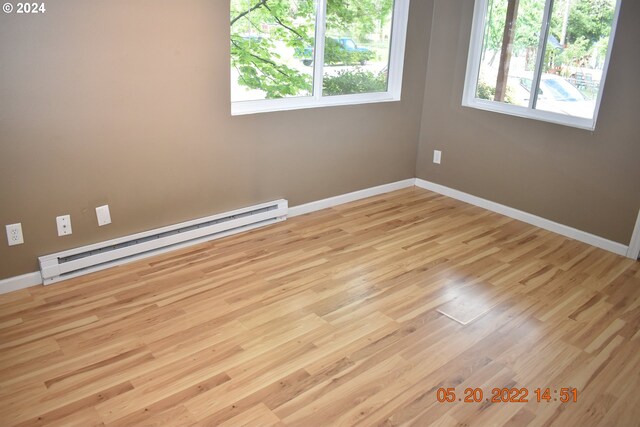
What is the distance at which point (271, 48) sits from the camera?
3557 mm

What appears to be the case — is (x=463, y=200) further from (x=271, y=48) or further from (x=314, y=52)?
(x=271, y=48)

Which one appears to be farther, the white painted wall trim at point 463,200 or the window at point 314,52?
the window at point 314,52

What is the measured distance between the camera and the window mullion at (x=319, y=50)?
370 cm

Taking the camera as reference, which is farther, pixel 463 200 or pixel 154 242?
pixel 463 200

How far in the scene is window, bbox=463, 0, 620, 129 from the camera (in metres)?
3.48

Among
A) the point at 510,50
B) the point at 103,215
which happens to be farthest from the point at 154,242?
the point at 510,50

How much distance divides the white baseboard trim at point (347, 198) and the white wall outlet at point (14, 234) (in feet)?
5.96

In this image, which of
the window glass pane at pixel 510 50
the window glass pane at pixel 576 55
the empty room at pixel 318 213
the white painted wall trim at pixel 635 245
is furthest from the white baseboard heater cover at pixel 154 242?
the white painted wall trim at pixel 635 245

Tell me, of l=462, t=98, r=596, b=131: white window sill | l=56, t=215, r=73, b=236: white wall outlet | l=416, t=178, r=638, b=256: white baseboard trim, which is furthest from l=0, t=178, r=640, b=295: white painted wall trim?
l=462, t=98, r=596, b=131: white window sill

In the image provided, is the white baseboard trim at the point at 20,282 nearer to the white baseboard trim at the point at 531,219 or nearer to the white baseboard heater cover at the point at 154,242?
the white baseboard heater cover at the point at 154,242

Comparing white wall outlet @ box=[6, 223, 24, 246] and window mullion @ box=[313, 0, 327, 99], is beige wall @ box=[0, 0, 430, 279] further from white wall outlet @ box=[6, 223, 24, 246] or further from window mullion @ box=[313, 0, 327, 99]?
window mullion @ box=[313, 0, 327, 99]

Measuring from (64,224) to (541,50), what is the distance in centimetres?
335

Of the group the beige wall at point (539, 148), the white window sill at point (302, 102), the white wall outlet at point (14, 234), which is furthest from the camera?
the white window sill at point (302, 102)

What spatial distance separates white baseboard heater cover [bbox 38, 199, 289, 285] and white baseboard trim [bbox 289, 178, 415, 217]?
0.61 feet
